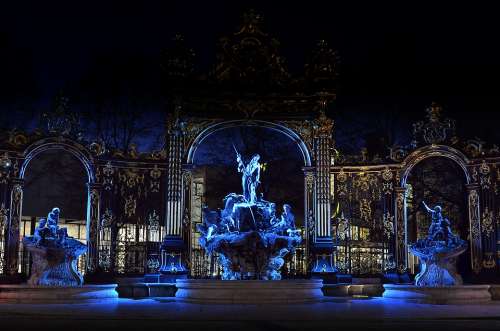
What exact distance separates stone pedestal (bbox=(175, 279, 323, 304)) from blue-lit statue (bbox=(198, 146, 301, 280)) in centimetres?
208

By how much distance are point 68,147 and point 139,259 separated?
13.0 ft

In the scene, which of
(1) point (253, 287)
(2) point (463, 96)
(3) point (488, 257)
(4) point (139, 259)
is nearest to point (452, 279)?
(3) point (488, 257)

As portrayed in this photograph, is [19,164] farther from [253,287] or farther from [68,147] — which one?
[253,287]

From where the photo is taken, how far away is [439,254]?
59.5ft

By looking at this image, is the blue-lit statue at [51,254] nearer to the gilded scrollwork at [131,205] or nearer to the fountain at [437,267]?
the gilded scrollwork at [131,205]

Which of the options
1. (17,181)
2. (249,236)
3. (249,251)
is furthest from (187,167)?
(17,181)

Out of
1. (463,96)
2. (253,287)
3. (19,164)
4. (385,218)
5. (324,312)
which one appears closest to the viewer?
(324,312)

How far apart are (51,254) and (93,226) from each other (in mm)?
2965

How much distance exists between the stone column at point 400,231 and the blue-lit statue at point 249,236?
3.15 metres

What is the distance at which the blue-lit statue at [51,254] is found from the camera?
56.7ft

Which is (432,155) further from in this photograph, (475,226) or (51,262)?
(51,262)

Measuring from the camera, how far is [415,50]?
28.2 meters

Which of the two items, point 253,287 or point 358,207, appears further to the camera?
point 358,207

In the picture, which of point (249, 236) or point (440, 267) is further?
point (249, 236)
